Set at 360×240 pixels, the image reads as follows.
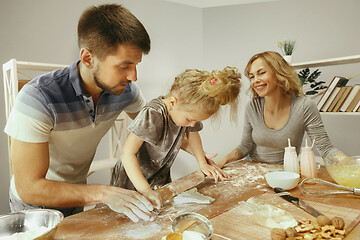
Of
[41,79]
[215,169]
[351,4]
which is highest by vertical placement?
[351,4]

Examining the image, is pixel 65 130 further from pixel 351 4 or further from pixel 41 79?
pixel 351 4

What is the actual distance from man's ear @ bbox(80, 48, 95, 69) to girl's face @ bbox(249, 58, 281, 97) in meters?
1.26

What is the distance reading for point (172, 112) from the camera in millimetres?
1373

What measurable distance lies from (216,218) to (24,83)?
196 cm

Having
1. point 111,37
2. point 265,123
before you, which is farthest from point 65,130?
point 265,123

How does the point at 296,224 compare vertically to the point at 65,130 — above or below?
below

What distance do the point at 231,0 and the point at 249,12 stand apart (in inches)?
11.5

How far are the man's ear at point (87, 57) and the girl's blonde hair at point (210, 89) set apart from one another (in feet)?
1.44

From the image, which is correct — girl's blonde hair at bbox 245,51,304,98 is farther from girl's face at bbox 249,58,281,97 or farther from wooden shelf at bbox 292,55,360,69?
wooden shelf at bbox 292,55,360,69

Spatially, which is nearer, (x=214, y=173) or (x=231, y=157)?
(x=214, y=173)

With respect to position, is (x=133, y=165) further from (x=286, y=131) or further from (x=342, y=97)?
(x=342, y=97)

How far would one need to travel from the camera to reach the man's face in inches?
42.9

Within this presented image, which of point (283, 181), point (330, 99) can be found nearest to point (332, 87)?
point (330, 99)

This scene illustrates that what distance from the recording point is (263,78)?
1918 mm
